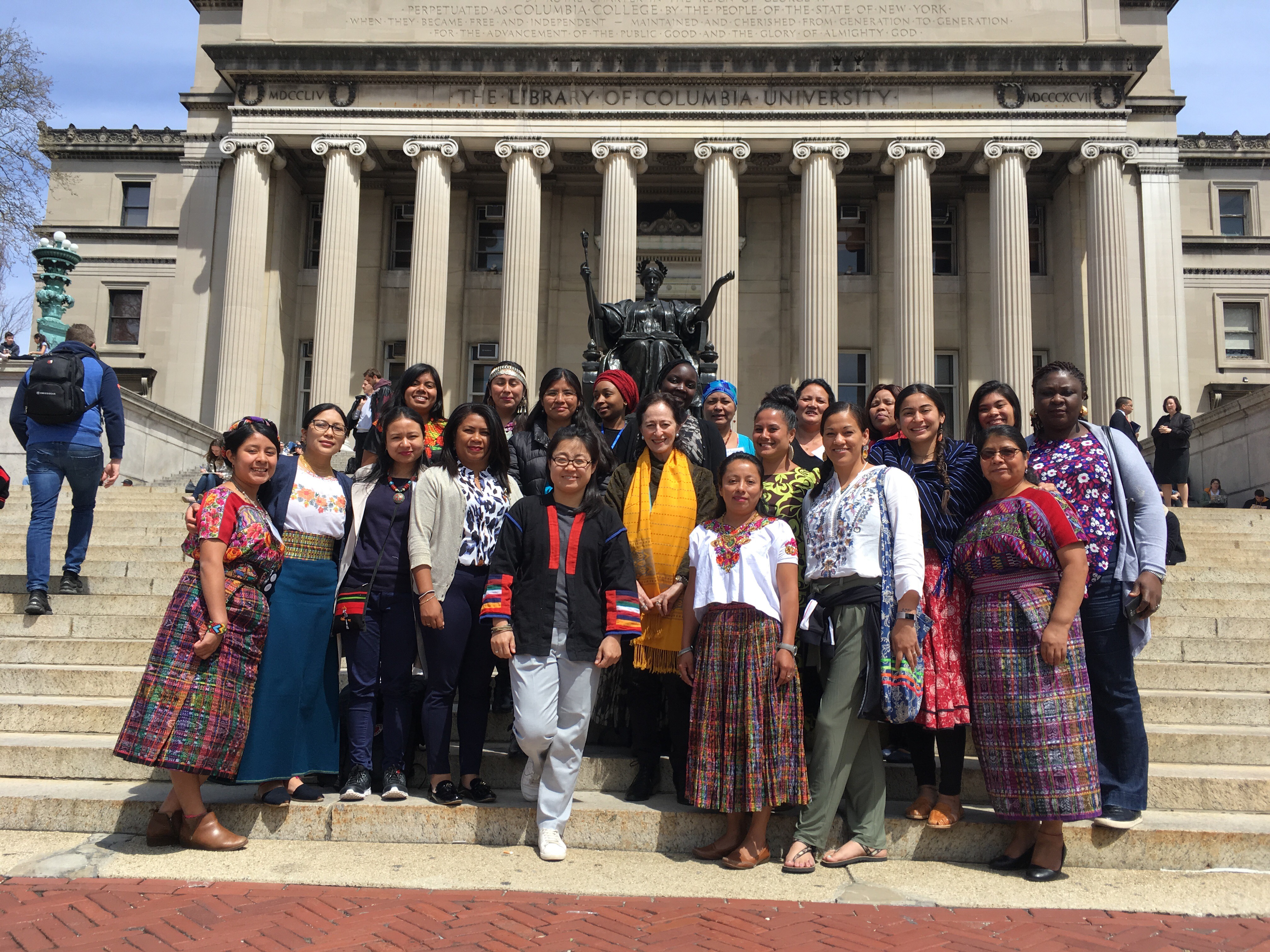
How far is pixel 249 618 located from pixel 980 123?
24.6 m

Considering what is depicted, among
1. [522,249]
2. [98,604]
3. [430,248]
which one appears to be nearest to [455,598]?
[98,604]

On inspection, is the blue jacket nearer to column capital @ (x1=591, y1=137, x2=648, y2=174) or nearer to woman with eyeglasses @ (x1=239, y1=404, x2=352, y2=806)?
woman with eyeglasses @ (x1=239, y1=404, x2=352, y2=806)

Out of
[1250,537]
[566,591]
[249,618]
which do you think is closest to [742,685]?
[566,591]

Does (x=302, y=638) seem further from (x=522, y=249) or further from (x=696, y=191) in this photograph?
(x=696, y=191)

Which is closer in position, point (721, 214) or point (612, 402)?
point (612, 402)

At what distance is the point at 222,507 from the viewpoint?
4.77 m

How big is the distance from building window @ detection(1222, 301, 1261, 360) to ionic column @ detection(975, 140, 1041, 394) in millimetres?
12393

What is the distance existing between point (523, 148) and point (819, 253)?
331 inches

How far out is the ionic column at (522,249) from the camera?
24.4m

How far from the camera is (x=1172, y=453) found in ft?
51.0

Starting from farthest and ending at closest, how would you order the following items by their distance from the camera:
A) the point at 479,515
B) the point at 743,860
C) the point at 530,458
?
1. the point at 530,458
2. the point at 479,515
3. the point at 743,860

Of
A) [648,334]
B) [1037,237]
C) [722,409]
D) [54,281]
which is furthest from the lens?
[1037,237]

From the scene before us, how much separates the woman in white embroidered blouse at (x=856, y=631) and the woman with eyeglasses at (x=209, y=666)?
2884 mm

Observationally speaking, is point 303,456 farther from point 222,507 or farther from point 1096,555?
point 1096,555
